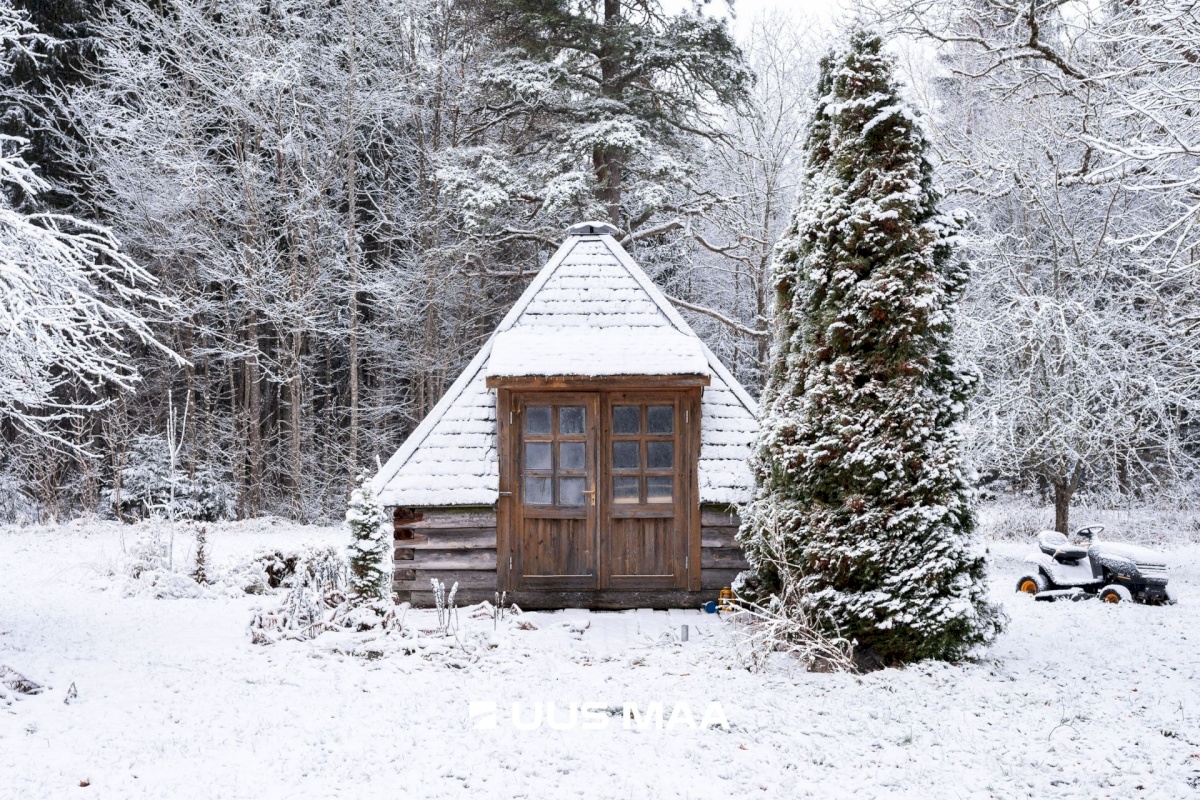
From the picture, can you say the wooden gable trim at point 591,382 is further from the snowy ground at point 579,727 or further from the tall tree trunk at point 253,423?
the tall tree trunk at point 253,423

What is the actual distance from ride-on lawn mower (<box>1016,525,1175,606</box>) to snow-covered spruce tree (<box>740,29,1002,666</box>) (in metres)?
3.27

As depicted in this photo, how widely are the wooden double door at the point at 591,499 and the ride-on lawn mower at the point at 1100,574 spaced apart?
4338mm

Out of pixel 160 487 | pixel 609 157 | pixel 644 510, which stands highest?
pixel 609 157

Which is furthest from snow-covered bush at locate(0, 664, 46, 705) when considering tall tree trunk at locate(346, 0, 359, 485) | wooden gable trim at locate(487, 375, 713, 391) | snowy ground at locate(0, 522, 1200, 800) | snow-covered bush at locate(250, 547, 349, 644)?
tall tree trunk at locate(346, 0, 359, 485)

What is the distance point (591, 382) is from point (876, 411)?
2.78 metres

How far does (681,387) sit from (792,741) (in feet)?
13.6

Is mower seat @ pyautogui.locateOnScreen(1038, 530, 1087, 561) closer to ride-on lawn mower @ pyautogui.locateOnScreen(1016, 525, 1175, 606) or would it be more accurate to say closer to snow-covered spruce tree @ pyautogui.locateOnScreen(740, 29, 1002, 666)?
ride-on lawn mower @ pyautogui.locateOnScreen(1016, 525, 1175, 606)

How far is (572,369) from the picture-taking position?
26.2ft

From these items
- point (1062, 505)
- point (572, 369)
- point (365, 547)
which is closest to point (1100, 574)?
point (1062, 505)

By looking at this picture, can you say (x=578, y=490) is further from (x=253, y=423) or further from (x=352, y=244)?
(x=253, y=423)

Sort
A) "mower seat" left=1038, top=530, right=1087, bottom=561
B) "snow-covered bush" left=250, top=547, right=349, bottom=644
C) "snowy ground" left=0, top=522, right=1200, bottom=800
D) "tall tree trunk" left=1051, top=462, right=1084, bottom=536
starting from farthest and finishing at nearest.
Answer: "tall tree trunk" left=1051, top=462, right=1084, bottom=536 < "mower seat" left=1038, top=530, right=1087, bottom=561 < "snow-covered bush" left=250, top=547, right=349, bottom=644 < "snowy ground" left=0, top=522, right=1200, bottom=800

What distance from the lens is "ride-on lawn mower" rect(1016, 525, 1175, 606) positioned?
29.5 ft

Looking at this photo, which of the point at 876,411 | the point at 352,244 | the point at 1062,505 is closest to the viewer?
the point at 876,411

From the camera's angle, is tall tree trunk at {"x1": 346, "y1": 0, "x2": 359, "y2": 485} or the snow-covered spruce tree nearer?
the snow-covered spruce tree
